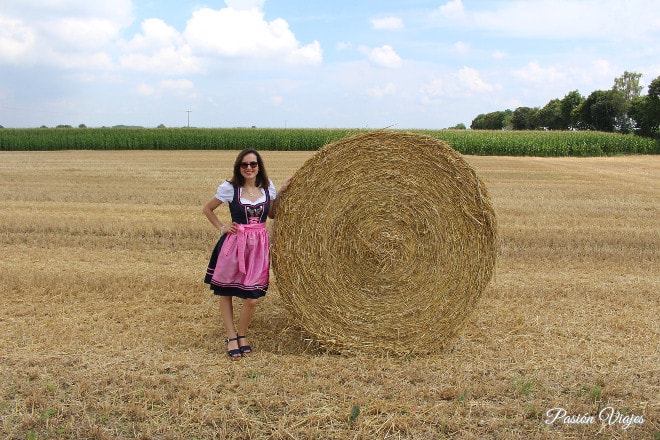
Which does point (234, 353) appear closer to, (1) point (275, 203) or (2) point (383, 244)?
(1) point (275, 203)

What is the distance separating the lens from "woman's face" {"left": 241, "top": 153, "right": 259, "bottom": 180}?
457 centimetres

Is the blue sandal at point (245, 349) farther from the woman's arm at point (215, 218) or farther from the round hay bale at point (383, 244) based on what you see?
the woman's arm at point (215, 218)

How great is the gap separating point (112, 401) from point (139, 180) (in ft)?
41.7

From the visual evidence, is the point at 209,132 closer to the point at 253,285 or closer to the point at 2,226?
the point at 2,226

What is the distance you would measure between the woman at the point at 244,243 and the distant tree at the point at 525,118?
241 feet

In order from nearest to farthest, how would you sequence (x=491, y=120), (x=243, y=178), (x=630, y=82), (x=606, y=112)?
(x=243, y=178), (x=606, y=112), (x=630, y=82), (x=491, y=120)

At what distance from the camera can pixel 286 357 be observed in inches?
179

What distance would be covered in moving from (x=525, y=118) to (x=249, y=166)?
260 feet

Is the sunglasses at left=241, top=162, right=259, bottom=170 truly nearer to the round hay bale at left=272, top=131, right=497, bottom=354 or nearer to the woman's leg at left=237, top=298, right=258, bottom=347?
the round hay bale at left=272, top=131, right=497, bottom=354

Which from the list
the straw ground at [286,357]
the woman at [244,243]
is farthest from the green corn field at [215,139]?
the woman at [244,243]

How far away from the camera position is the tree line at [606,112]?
4172cm

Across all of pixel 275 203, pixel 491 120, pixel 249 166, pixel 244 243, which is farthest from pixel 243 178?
pixel 491 120

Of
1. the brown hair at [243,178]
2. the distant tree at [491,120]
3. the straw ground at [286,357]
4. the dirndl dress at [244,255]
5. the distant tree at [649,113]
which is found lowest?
the straw ground at [286,357]

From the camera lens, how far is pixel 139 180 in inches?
618
